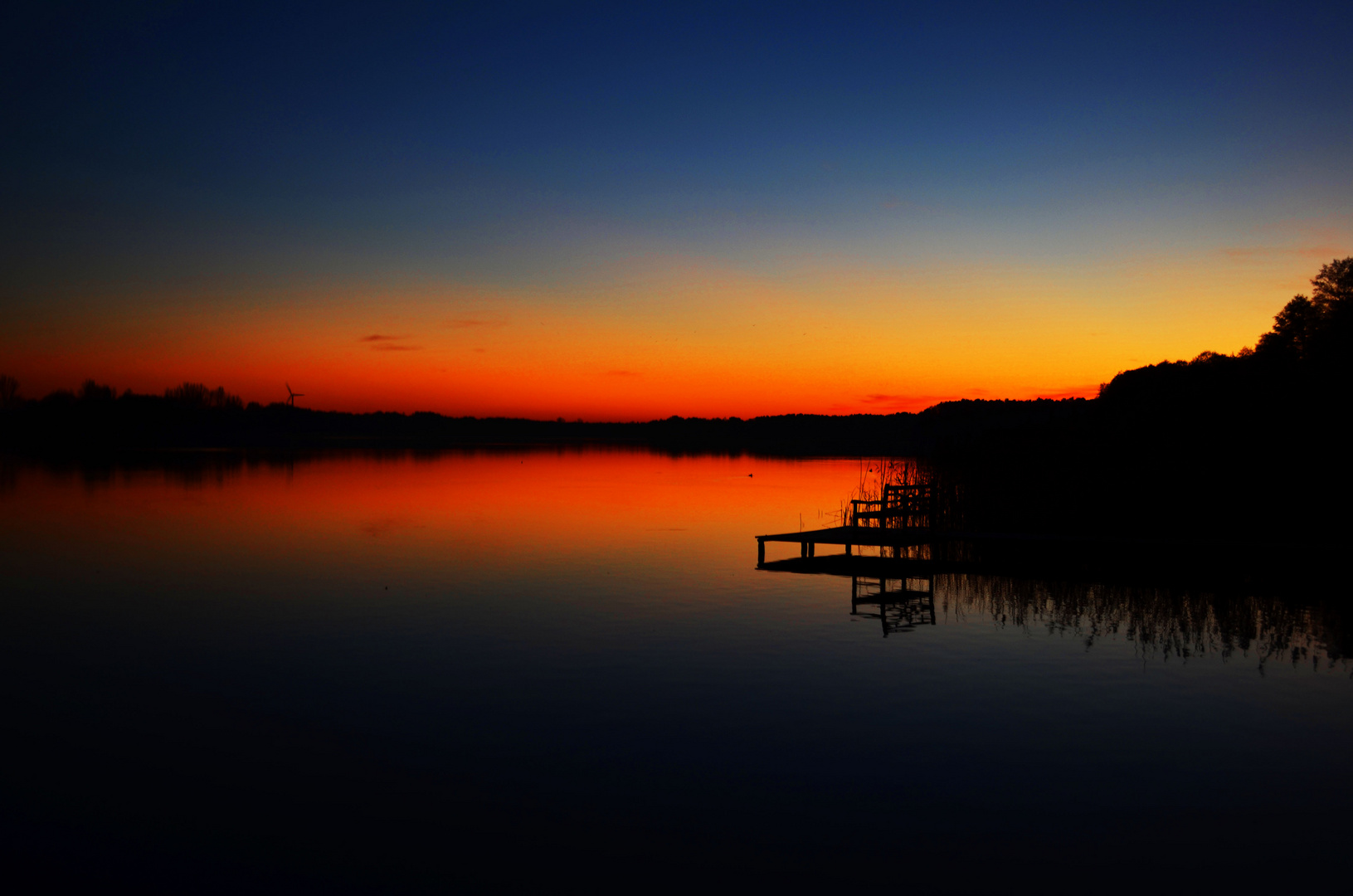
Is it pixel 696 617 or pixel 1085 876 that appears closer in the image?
pixel 1085 876

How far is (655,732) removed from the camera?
42.4 feet

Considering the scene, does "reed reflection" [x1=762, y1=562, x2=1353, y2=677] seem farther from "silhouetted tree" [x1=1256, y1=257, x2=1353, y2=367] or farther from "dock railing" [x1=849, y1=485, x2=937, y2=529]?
"silhouetted tree" [x1=1256, y1=257, x2=1353, y2=367]

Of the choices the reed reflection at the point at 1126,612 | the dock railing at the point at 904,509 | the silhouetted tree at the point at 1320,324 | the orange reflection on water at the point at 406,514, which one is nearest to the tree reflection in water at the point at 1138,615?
the reed reflection at the point at 1126,612

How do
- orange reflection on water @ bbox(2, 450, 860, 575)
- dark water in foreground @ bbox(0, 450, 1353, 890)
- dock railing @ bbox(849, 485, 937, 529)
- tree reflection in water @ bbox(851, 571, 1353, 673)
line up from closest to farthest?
dark water in foreground @ bbox(0, 450, 1353, 890) → tree reflection in water @ bbox(851, 571, 1353, 673) → dock railing @ bbox(849, 485, 937, 529) → orange reflection on water @ bbox(2, 450, 860, 575)

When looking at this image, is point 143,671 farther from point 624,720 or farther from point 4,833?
point 624,720

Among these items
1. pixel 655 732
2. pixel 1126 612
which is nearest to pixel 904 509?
pixel 1126 612

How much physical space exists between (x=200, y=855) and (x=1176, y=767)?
419 inches

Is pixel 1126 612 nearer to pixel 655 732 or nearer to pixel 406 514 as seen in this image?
pixel 655 732

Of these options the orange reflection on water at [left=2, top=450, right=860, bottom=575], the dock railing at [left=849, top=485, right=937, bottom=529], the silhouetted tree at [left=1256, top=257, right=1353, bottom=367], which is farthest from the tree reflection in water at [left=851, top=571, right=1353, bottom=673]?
the silhouetted tree at [left=1256, top=257, right=1353, bottom=367]

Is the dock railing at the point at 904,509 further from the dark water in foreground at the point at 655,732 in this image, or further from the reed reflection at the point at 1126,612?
the dark water in foreground at the point at 655,732

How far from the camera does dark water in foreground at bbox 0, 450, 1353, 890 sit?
934cm

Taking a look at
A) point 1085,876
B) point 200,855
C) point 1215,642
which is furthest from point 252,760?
point 1215,642

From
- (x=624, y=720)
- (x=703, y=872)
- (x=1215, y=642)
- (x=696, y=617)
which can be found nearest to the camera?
(x=703, y=872)

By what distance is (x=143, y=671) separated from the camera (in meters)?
16.1
